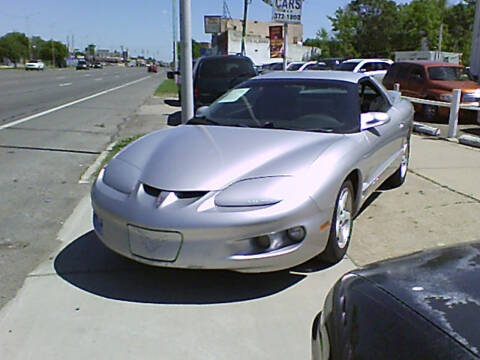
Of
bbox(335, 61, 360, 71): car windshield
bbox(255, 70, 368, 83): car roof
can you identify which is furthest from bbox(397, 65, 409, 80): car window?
bbox(255, 70, 368, 83): car roof

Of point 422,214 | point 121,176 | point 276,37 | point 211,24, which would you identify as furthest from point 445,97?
point 211,24

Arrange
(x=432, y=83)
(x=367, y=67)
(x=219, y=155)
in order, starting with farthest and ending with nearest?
(x=367, y=67) → (x=432, y=83) → (x=219, y=155)

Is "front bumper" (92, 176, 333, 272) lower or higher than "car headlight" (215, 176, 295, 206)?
lower

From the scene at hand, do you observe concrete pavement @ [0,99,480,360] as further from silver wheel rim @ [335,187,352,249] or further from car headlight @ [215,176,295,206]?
car headlight @ [215,176,295,206]

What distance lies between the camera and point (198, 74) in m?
11.6

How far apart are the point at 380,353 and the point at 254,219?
1.50m

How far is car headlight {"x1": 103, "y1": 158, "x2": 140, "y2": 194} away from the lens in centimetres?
332

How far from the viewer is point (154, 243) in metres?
3.04

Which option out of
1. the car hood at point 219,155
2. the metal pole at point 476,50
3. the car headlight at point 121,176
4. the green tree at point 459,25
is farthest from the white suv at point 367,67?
the green tree at point 459,25

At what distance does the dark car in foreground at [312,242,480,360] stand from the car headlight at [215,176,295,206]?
3.35 feet

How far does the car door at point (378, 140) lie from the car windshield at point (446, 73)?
944 centimetres

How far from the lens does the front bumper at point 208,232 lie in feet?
9.64

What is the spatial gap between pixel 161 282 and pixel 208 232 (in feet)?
2.39

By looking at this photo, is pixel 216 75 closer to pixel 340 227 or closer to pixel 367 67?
pixel 340 227
